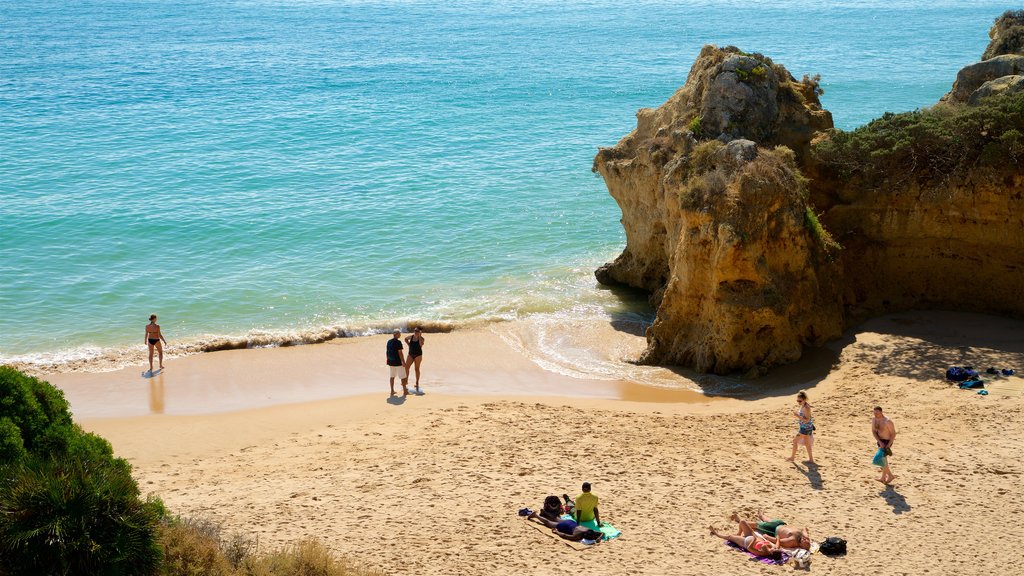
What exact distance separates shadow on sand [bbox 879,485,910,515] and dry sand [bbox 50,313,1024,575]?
0.03m

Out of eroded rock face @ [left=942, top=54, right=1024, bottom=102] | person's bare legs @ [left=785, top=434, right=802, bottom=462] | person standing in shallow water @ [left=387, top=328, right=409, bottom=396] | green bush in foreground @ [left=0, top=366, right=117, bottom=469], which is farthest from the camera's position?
eroded rock face @ [left=942, top=54, right=1024, bottom=102]

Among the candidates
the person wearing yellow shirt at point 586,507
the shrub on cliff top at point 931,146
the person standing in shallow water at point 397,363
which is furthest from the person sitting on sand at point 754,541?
the shrub on cliff top at point 931,146

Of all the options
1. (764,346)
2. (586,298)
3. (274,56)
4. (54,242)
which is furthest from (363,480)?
(274,56)

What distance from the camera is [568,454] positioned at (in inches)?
548

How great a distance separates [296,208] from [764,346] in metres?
17.7

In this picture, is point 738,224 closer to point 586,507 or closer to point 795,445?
point 795,445

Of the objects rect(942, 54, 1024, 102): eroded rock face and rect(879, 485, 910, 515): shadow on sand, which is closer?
rect(879, 485, 910, 515): shadow on sand

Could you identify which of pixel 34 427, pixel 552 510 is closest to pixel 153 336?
pixel 34 427

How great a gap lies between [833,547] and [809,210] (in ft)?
28.2

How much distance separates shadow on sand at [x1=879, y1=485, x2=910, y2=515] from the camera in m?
11.9

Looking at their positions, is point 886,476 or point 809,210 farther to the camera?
point 809,210

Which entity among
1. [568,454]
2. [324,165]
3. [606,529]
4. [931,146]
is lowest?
[606,529]

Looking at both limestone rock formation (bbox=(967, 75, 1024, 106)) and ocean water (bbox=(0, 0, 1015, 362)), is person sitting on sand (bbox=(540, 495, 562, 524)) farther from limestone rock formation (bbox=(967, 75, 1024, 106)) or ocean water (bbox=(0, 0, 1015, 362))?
limestone rock formation (bbox=(967, 75, 1024, 106))

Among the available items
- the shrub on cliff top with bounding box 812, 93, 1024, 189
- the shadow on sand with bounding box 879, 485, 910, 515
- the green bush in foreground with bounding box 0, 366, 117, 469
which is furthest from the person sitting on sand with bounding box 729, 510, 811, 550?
the shrub on cliff top with bounding box 812, 93, 1024, 189
